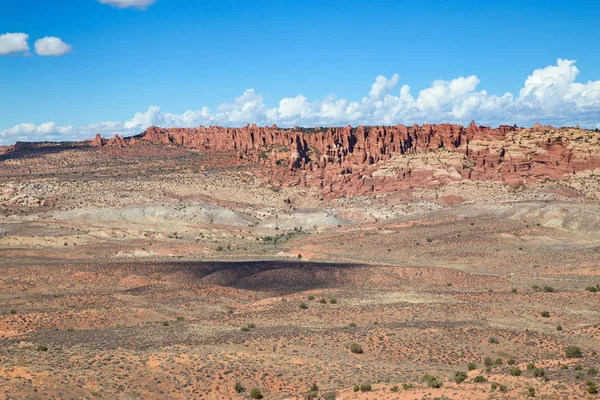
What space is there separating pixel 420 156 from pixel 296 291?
2508 inches

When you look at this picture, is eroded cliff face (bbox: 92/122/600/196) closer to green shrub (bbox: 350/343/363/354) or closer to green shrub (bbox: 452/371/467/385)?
green shrub (bbox: 350/343/363/354)

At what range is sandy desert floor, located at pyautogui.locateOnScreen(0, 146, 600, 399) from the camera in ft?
75.2

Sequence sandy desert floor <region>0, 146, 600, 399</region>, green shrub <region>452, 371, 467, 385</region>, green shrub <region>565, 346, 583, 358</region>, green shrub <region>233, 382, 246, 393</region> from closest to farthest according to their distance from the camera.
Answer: green shrub <region>452, 371, 467, 385</region> < green shrub <region>233, 382, 246, 393</region> < sandy desert floor <region>0, 146, 600, 399</region> < green shrub <region>565, 346, 583, 358</region>

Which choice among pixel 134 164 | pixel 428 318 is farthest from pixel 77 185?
pixel 428 318

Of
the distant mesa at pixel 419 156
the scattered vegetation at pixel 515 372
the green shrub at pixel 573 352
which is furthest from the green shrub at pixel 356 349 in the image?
the distant mesa at pixel 419 156

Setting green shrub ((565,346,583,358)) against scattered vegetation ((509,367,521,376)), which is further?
green shrub ((565,346,583,358))

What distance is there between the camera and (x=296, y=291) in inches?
1829

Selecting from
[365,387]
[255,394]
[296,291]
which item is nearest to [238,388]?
[255,394]

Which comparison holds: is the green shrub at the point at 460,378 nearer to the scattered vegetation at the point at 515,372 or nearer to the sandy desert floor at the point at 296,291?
the sandy desert floor at the point at 296,291

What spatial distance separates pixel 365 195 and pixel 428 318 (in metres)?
66.9

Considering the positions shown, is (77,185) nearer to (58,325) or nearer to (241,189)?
(241,189)

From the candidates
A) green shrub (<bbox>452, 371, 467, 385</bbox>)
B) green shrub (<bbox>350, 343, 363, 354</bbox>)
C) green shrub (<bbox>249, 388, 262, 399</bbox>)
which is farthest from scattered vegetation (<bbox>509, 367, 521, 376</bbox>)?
green shrub (<bbox>249, 388, 262, 399</bbox>)

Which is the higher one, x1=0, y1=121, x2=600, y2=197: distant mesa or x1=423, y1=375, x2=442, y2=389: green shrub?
x1=0, y1=121, x2=600, y2=197: distant mesa

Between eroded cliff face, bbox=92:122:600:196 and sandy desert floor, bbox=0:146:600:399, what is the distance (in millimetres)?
3939
